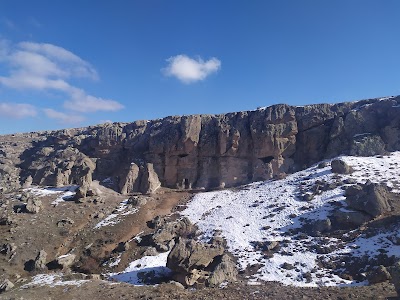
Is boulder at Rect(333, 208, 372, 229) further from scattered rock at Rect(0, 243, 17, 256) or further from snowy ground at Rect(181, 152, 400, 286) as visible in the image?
scattered rock at Rect(0, 243, 17, 256)

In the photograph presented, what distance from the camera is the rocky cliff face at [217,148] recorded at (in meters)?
48.9

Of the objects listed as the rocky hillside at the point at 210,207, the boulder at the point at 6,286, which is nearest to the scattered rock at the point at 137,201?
the rocky hillside at the point at 210,207

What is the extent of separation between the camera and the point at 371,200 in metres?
30.9

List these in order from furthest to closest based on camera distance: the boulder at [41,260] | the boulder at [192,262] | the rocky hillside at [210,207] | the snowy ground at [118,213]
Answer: the snowy ground at [118,213], the boulder at [41,260], the boulder at [192,262], the rocky hillside at [210,207]

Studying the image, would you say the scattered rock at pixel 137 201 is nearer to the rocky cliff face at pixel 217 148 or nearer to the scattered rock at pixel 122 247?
the rocky cliff face at pixel 217 148

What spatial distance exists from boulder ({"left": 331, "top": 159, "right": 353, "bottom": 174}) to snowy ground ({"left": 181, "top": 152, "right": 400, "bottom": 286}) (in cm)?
76

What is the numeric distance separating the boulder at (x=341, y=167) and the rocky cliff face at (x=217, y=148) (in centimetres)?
631

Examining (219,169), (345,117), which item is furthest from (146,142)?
(345,117)

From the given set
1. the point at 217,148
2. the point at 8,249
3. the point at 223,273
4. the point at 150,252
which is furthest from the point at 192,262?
the point at 217,148

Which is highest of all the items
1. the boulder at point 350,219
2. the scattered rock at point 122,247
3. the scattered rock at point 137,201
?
the scattered rock at point 137,201

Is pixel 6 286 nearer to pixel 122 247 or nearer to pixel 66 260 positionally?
pixel 66 260

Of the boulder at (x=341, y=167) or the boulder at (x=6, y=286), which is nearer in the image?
the boulder at (x=6, y=286)

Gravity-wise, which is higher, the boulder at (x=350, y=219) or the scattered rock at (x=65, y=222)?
the boulder at (x=350, y=219)

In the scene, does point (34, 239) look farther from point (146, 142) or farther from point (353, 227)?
point (353, 227)
